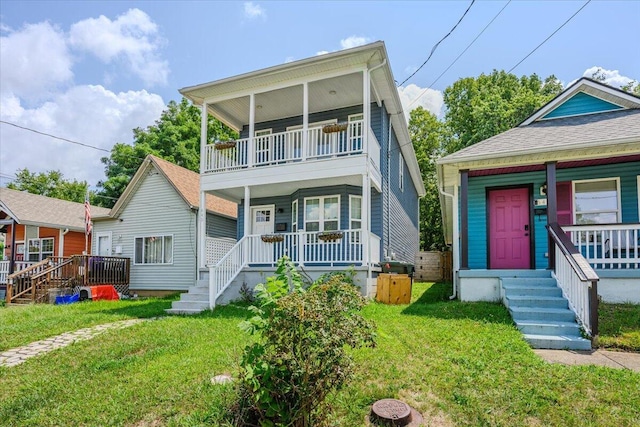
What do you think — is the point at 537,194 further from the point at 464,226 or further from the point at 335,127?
the point at 335,127

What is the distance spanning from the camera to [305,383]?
304cm

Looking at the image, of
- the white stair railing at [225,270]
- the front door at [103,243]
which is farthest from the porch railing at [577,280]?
the front door at [103,243]

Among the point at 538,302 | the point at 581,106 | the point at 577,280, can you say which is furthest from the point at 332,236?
the point at 581,106

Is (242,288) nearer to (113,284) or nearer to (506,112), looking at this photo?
Answer: (113,284)

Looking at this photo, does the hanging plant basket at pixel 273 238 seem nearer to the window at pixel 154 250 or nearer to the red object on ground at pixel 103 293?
the window at pixel 154 250

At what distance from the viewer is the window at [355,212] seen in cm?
1155

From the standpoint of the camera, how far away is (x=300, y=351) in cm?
302

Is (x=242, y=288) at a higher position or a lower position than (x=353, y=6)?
lower

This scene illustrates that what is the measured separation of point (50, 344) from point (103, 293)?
7.57 m

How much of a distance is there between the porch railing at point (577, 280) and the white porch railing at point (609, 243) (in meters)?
0.67

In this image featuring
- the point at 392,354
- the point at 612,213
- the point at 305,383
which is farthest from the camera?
the point at 612,213

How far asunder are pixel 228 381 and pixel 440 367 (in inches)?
97.4

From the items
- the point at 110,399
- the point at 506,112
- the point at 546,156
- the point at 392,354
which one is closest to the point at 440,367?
the point at 392,354

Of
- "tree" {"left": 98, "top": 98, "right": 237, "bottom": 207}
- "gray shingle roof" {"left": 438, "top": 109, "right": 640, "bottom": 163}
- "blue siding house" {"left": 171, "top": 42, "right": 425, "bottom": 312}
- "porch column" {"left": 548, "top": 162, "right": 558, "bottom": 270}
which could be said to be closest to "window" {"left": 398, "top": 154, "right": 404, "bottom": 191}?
"blue siding house" {"left": 171, "top": 42, "right": 425, "bottom": 312}
